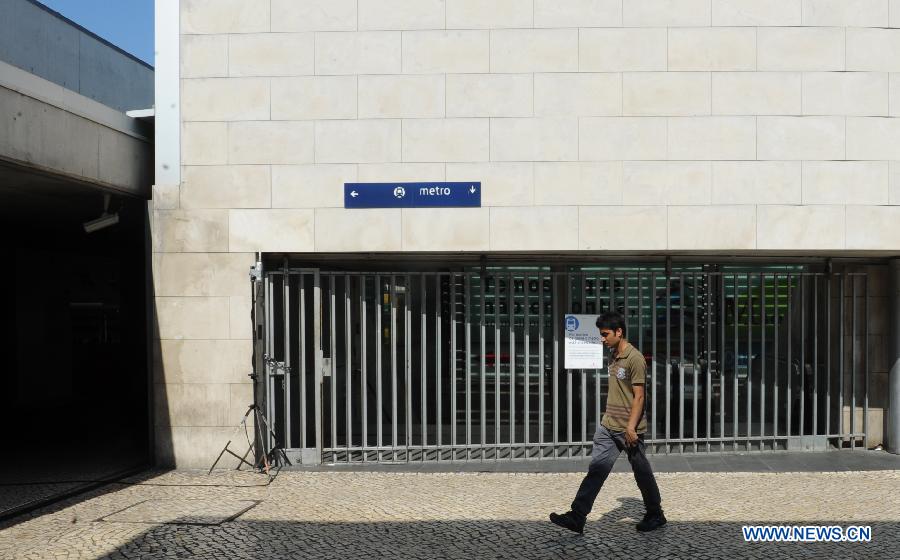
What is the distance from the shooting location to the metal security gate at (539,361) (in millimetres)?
8578

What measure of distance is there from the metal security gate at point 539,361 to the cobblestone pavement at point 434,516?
0.85 metres

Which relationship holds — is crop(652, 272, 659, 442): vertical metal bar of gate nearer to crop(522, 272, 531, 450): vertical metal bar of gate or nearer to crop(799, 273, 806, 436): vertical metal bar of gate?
crop(522, 272, 531, 450): vertical metal bar of gate

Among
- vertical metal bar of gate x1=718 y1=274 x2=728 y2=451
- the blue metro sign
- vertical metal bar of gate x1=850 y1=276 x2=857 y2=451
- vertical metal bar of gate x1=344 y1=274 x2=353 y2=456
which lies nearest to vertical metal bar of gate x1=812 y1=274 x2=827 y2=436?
vertical metal bar of gate x1=850 y1=276 x2=857 y2=451

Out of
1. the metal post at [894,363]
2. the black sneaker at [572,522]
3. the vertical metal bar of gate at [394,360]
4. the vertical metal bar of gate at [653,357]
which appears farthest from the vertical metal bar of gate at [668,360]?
the black sneaker at [572,522]

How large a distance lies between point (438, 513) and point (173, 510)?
2.30 metres

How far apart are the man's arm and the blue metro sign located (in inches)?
122

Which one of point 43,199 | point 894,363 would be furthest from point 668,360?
point 43,199

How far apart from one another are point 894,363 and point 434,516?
5627 mm

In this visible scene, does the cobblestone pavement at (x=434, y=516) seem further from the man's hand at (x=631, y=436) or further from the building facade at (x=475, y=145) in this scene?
the building facade at (x=475, y=145)

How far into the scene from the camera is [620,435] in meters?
5.91

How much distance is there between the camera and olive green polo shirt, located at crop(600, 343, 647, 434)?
5912 millimetres

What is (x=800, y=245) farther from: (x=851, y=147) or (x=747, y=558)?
(x=747, y=558)

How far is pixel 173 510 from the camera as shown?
22.4 feet

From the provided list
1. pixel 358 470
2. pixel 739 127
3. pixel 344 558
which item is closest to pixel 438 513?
pixel 344 558
